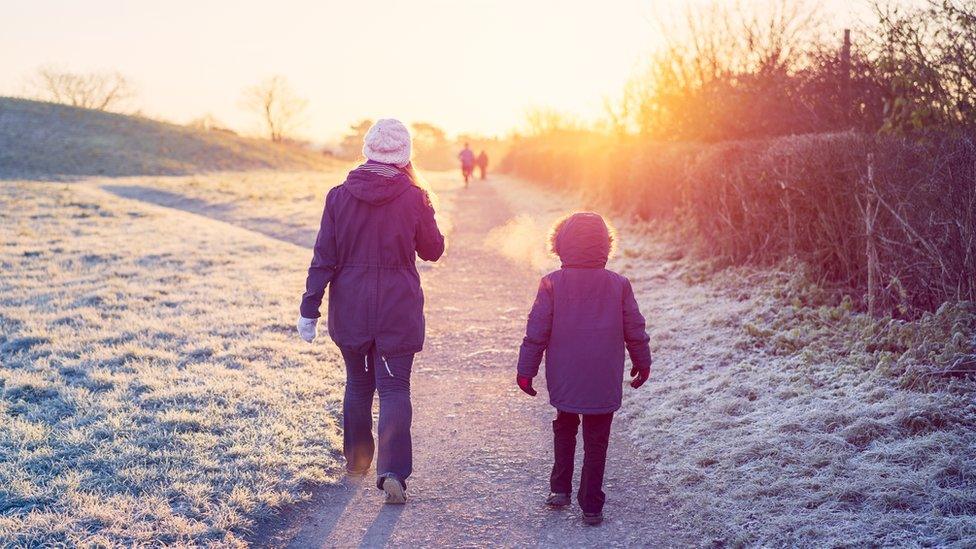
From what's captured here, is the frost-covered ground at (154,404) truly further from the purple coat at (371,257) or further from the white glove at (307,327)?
the purple coat at (371,257)

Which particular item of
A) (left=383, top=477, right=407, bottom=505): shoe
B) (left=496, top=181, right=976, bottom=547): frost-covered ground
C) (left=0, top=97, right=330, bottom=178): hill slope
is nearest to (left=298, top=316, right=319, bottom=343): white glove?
(left=383, top=477, right=407, bottom=505): shoe

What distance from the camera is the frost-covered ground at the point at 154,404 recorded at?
354 cm

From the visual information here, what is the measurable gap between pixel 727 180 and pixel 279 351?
18.2ft

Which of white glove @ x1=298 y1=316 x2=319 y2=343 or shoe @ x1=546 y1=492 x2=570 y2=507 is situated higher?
white glove @ x1=298 y1=316 x2=319 y2=343

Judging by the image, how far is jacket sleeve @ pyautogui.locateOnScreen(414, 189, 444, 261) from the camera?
3766mm

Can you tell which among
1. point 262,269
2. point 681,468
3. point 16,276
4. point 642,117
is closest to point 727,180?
point 681,468

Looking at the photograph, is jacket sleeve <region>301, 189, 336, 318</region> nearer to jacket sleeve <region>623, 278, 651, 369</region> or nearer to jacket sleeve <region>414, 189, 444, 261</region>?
jacket sleeve <region>414, 189, 444, 261</region>

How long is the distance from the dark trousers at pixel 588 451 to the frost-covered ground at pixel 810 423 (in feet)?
1.66

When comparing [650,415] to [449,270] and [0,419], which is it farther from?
[449,270]

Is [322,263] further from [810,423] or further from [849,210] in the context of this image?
[849,210]

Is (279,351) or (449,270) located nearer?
(279,351)

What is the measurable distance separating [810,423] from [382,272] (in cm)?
272

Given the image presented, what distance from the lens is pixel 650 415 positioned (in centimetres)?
502

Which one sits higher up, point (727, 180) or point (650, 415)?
point (727, 180)
